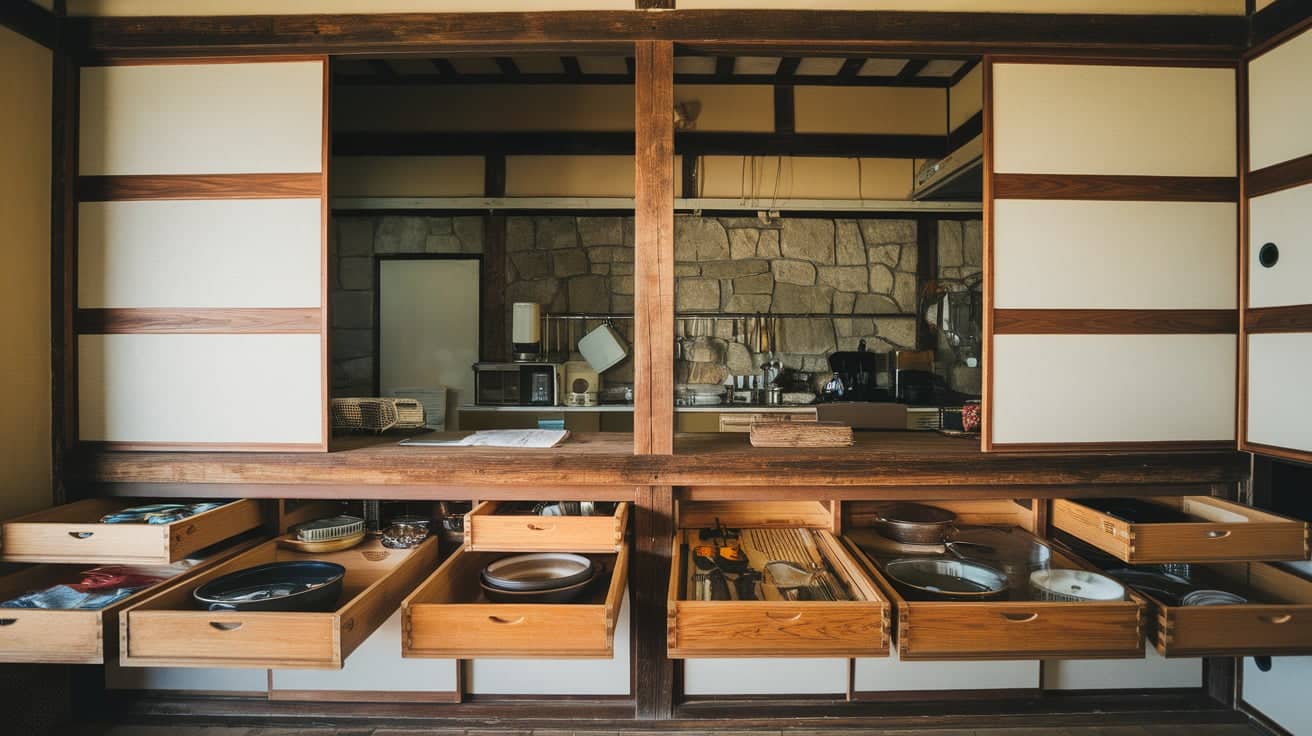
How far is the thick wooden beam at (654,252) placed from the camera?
2.20 m

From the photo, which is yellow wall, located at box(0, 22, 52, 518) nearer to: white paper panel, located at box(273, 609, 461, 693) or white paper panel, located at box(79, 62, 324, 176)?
white paper panel, located at box(79, 62, 324, 176)

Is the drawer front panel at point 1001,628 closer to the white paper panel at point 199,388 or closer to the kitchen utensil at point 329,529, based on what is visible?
the kitchen utensil at point 329,529

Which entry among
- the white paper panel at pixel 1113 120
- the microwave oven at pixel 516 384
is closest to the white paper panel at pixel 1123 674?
the white paper panel at pixel 1113 120

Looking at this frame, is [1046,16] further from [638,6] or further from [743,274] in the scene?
[743,274]

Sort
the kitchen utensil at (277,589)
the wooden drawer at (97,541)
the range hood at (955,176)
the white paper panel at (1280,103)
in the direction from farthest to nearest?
the range hood at (955,176)
the white paper panel at (1280,103)
the wooden drawer at (97,541)
the kitchen utensil at (277,589)

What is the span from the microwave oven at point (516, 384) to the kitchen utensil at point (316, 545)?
99.5 inches

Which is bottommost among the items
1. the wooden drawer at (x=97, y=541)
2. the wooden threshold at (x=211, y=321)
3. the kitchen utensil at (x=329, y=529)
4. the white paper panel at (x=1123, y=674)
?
the white paper panel at (x=1123, y=674)

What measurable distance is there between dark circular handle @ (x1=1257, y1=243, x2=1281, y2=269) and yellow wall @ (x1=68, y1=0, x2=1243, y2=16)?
90 cm

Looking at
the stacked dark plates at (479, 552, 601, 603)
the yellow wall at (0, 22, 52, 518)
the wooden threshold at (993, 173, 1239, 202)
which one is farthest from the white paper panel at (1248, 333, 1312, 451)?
the yellow wall at (0, 22, 52, 518)

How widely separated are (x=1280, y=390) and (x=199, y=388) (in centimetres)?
397

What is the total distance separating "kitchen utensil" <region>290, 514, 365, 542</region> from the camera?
2.33m

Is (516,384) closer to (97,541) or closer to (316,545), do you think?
(316,545)

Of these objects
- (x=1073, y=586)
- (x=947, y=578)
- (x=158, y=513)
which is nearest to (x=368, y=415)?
(x=158, y=513)

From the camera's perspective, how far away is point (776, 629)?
1784 mm
